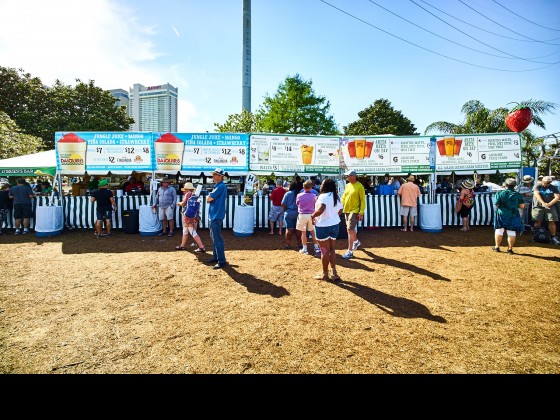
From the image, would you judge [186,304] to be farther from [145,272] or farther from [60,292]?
[60,292]

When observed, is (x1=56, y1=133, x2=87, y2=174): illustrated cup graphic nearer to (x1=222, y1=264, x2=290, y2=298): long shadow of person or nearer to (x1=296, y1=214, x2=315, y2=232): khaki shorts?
(x1=222, y1=264, x2=290, y2=298): long shadow of person

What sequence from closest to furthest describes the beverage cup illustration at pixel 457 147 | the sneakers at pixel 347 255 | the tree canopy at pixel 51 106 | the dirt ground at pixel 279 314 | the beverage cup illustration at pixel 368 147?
1. the dirt ground at pixel 279 314
2. the sneakers at pixel 347 255
3. the beverage cup illustration at pixel 457 147
4. the beverage cup illustration at pixel 368 147
5. the tree canopy at pixel 51 106

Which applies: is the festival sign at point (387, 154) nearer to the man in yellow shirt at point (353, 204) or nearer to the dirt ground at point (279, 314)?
the man in yellow shirt at point (353, 204)

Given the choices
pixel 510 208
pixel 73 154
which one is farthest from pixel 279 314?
pixel 73 154

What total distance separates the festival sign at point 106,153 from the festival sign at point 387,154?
25.0ft

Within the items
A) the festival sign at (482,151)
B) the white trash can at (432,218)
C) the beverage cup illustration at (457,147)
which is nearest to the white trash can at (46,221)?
the white trash can at (432,218)

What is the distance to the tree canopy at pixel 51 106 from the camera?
2750 cm

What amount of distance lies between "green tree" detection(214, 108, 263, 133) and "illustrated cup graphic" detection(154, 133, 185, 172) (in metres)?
20.9

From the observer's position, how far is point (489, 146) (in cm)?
1035

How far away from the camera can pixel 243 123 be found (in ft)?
100

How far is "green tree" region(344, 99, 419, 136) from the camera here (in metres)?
35.9

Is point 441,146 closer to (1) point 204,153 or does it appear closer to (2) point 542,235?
(2) point 542,235
